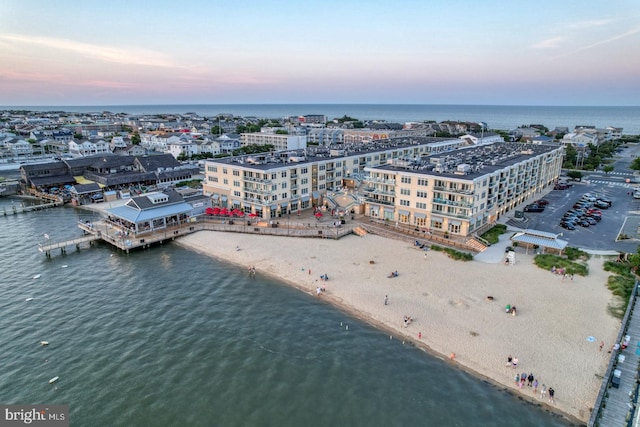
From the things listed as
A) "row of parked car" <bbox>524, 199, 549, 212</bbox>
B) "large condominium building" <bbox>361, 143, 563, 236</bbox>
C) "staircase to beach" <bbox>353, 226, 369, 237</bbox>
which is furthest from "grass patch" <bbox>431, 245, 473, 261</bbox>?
"row of parked car" <bbox>524, 199, 549, 212</bbox>

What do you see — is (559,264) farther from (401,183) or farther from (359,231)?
(359,231)

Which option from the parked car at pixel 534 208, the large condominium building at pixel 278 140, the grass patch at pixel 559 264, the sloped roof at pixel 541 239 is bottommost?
the grass patch at pixel 559 264

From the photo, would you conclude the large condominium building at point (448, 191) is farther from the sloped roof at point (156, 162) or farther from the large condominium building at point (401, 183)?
the sloped roof at point (156, 162)

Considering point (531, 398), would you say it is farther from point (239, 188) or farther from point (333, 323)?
point (239, 188)

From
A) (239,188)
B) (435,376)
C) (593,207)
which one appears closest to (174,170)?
(239,188)

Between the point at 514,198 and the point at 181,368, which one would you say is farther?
the point at 514,198

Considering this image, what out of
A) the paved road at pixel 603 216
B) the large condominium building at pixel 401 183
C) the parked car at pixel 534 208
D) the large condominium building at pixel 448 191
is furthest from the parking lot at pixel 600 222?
the large condominium building at pixel 448 191

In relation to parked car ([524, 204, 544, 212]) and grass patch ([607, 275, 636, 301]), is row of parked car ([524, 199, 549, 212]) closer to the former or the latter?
parked car ([524, 204, 544, 212])
